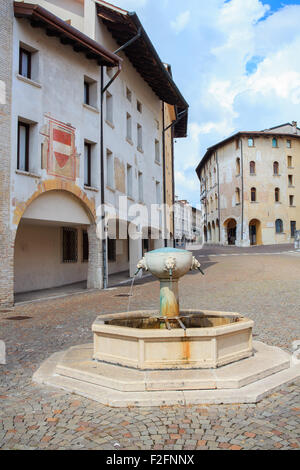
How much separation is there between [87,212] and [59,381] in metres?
10.8

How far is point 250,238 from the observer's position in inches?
1877

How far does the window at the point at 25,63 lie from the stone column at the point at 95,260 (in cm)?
569

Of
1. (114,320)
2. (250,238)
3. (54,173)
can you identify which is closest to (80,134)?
(54,173)

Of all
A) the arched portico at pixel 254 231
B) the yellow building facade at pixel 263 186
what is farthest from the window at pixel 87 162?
the arched portico at pixel 254 231

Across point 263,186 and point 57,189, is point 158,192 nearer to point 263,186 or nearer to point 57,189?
point 57,189

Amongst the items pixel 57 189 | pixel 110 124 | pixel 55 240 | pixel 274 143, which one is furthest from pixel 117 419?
pixel 274 143

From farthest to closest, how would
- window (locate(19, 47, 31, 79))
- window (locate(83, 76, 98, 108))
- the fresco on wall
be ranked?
window (locate(83, 76, 98, 108)) < the fresco on wall < window (locate(19, 47, 31, 79))

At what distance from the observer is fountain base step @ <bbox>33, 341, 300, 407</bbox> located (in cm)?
405

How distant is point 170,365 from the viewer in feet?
15.2

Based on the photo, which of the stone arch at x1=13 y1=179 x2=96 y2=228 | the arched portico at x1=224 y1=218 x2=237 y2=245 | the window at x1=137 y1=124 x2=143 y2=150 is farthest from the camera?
the arched portico at x1=224 y1=218 x2=237 y2=245

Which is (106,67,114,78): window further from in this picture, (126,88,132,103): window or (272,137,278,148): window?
(272,137,278,148): window

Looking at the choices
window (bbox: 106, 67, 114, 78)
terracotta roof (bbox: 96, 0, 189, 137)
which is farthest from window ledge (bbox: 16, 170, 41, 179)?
terracotta roof (bbox: 96, 0, 189, 137)

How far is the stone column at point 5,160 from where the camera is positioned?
1116 centimetres
